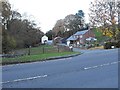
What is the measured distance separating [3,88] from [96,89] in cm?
292

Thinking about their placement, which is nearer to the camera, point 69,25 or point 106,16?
point 106,16

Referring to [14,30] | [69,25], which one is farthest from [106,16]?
[69,25]

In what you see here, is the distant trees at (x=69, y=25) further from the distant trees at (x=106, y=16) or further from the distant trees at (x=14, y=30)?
the distant trees at (x=106, y=16)

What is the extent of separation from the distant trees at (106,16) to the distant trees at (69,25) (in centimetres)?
7206

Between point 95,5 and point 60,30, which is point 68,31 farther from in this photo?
point 95,5

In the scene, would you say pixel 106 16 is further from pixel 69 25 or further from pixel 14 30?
pixel 69 25

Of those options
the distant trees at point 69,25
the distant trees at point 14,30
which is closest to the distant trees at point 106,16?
the distant trees at point 14,30

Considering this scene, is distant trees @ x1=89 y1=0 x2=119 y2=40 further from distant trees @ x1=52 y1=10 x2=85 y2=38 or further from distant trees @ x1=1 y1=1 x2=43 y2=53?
distant trees @ x1=52 y1=10 x2=85 y2=38

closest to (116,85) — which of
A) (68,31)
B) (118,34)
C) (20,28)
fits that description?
(118,34)

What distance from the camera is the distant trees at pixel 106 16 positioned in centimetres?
6069

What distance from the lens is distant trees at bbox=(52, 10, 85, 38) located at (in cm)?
13612

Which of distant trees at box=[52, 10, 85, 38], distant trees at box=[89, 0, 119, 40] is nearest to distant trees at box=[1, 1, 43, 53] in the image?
distant trees at box=[89, 0, 119, 40]

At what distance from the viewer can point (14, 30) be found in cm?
6062

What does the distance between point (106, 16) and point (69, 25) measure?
74.3m
